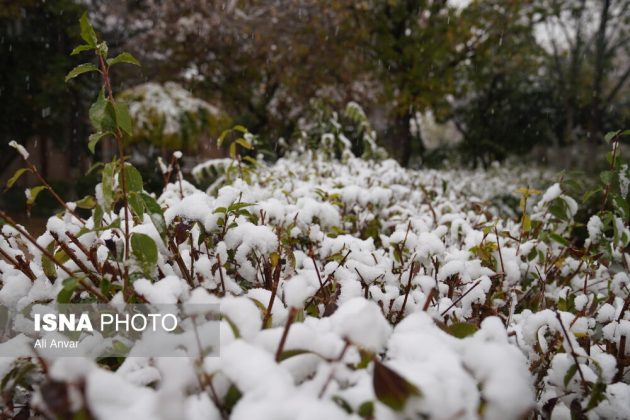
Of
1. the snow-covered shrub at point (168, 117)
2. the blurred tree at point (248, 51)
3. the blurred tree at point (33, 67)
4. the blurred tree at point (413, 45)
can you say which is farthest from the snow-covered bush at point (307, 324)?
the blurred tree at point (33, 67)

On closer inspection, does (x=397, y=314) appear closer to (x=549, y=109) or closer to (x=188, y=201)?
(x=188, y=201)

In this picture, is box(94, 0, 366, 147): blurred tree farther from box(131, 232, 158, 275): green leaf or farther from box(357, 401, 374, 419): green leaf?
box(357, 401, 374, 419): green leaf

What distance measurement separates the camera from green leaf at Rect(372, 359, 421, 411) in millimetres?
560

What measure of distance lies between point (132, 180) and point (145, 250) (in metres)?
0.19

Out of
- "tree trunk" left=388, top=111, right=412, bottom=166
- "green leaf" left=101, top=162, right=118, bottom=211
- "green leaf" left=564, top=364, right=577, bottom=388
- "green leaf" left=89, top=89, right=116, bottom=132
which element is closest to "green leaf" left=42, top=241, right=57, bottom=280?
"green leaf" left=101, top=162, right=118, bottom=211

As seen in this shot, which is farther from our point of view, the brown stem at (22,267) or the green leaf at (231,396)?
the brown stem at (22,267)

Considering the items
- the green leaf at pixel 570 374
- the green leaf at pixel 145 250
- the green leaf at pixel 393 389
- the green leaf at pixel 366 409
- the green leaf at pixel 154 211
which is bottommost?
the green leaf at pixel 570 374

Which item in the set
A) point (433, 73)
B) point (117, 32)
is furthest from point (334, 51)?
point (117, 32)

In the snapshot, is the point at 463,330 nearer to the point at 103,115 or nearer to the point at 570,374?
the point at 570,374

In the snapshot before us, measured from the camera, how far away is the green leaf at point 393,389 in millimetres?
560

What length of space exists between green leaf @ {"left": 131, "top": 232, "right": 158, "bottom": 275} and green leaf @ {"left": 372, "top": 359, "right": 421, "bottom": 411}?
0.61 m

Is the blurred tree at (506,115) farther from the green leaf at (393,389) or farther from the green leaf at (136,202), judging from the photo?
the green leaf at (393,389)

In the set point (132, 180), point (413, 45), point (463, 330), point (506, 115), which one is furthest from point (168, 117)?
point (506, 115)

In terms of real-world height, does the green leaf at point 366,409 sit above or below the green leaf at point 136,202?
below
